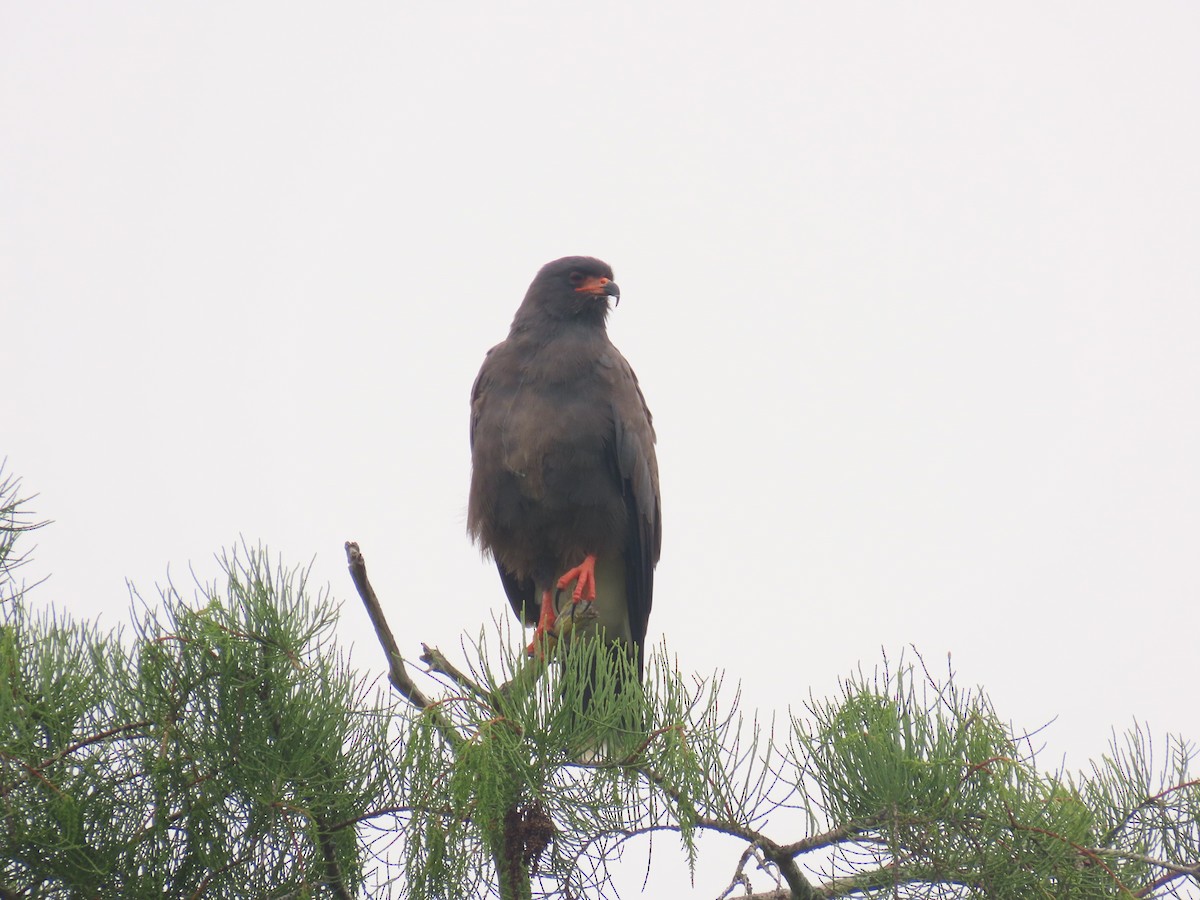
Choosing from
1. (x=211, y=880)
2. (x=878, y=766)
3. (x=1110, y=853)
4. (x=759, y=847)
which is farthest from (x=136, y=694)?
(x=1110, y=853)

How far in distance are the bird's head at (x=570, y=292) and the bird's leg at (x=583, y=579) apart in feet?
4.43

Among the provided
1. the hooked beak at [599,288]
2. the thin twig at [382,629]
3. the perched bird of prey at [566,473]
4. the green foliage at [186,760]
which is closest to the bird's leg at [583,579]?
the perched bird of prey at [566,473]

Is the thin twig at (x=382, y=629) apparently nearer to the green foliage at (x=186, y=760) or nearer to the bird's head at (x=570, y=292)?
the green foliage at (x=186, y=760)

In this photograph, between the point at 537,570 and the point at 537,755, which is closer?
the point at 537,755

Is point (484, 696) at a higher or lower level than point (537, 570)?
lower

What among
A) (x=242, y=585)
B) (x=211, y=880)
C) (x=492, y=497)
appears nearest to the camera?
(x=211, y=880)

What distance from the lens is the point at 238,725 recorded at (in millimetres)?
2359

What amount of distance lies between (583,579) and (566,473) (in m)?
0.52

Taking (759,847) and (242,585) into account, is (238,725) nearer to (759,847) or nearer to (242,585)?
(242,585)

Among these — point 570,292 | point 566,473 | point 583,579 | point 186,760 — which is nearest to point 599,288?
point 570,292

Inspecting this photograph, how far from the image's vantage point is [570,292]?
6184 mm

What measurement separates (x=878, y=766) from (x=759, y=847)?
32cm

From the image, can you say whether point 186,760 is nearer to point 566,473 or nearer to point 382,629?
point 382,629

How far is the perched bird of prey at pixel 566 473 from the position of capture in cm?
554
